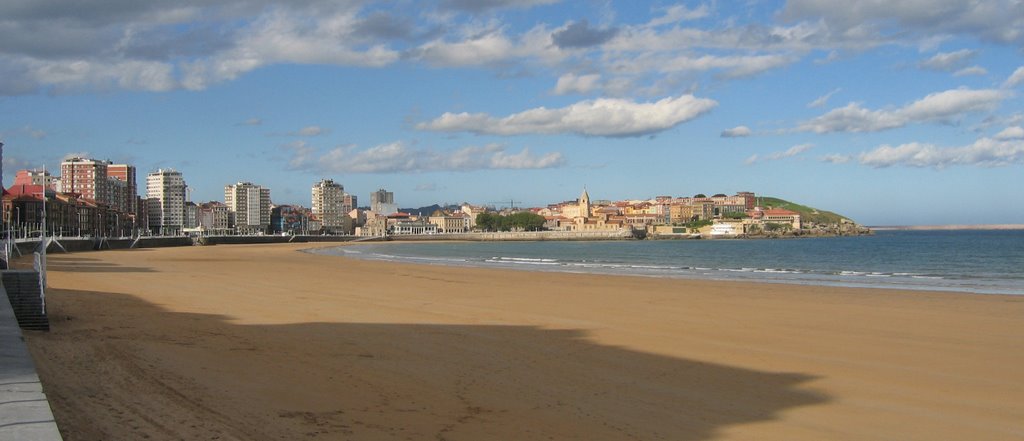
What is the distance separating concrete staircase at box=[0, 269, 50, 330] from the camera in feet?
36.7

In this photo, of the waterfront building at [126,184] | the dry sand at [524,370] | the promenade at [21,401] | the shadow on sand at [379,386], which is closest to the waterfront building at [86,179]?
the waterfront building at [126,184]

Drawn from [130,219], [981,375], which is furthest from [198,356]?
[130,219]

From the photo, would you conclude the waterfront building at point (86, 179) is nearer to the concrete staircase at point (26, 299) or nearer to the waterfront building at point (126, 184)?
the waterfront building at point (126, 184)

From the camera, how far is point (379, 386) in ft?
27.4

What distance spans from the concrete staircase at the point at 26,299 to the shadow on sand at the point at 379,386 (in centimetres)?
36

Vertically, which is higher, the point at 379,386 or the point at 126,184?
the point at 126,184

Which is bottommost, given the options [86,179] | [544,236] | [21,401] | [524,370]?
[524,370]

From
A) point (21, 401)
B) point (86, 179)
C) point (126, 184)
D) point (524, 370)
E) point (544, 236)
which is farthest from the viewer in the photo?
point (126, 184)

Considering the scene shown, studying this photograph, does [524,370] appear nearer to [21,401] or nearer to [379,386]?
[379,386]

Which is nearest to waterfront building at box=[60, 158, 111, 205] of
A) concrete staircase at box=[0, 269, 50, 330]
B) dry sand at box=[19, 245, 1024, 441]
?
dry sand at box=[19, 245, 1024, 441]

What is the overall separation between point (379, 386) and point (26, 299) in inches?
259

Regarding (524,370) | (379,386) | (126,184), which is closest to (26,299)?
(379,386)

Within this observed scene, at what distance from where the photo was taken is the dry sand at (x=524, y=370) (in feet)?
22.6

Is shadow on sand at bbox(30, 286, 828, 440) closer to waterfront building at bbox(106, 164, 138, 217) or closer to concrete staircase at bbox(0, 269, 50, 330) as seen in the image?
concrete staircase at bbox(0, 269, 50, 330)
